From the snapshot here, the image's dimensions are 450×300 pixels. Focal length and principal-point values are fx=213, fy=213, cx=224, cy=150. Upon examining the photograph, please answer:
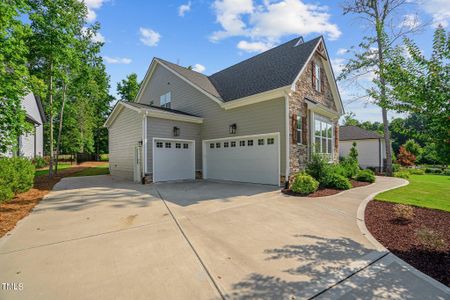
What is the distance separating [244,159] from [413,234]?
303 inches

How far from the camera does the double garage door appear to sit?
34.5 ft

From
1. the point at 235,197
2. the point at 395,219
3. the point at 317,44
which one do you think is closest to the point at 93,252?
the point at 235,197

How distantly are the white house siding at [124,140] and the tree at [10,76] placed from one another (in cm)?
577

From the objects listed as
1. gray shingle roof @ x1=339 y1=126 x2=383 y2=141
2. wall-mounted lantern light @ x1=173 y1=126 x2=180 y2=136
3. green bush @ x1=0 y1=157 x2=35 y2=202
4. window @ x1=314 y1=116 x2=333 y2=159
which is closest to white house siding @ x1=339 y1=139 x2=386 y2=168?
gray shingle roof @ x1=339 y1=126 x2=383 y2=141

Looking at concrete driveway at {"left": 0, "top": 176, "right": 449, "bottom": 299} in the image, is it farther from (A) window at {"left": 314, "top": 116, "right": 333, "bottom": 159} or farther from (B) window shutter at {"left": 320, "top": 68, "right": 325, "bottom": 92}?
(B) window shutter at {"left": 320, "top": 68, "right": 325, "bottom": 92}

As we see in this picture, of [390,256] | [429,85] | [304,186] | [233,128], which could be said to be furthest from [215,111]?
[390,256]

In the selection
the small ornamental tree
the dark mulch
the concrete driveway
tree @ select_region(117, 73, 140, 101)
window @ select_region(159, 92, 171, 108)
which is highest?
tree @ select_region(117, 73, 140, 101)

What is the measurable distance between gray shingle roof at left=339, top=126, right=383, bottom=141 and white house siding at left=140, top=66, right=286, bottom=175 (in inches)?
771

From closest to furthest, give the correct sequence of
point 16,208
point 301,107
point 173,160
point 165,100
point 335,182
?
1. point 16,208
2. point 335,182
3. point 301,107
4. point 173,160
5. point 165,100

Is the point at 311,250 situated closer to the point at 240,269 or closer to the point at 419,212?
the point at 240,269

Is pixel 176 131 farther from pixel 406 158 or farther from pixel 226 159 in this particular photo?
pixel 406 158

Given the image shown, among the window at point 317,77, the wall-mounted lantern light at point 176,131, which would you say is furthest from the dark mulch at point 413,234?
the wall-mounted lantern light at point 176,131

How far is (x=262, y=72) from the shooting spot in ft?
41.8

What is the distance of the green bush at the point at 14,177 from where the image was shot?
6.33 meters
